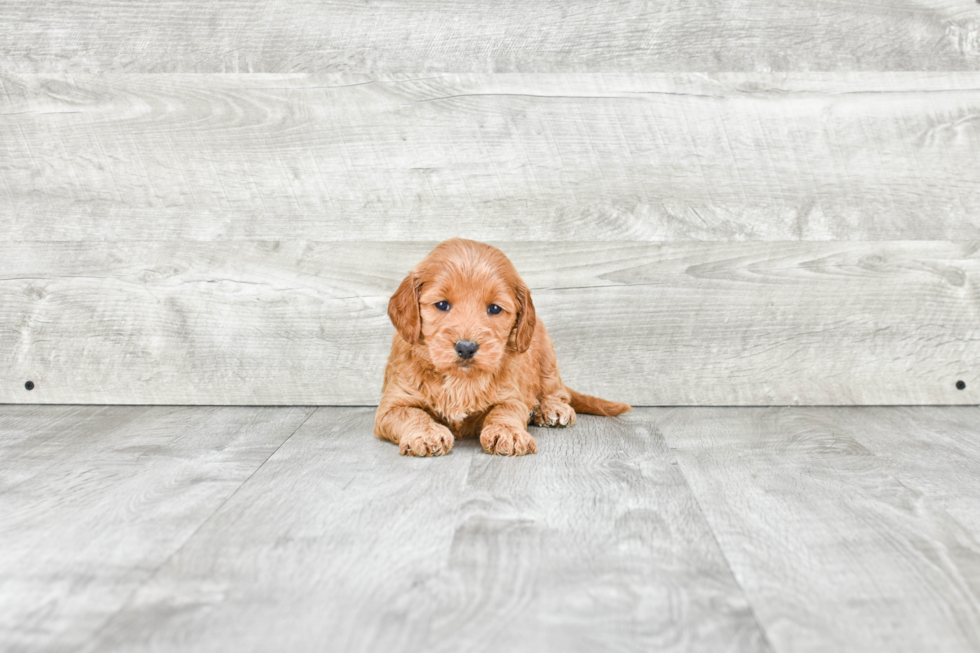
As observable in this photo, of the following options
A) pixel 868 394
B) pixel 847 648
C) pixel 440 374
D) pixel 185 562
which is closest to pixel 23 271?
pixel 440 374

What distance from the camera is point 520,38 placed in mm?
2346

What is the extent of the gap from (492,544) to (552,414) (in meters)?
0.86

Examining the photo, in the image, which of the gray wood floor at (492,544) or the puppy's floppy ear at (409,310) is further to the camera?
the puppy's floppy ear at (409,310)

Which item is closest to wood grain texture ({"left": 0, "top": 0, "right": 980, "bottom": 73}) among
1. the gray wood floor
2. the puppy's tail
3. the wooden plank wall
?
the wooden plank wall

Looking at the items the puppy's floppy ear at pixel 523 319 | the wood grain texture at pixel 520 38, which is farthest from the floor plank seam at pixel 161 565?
the wood grain texture at pixel 520 38

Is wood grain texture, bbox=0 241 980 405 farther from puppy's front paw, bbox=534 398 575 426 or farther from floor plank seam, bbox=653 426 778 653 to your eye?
floor plank seam, bbox=653 426 778 653

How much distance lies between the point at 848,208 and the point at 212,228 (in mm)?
1916

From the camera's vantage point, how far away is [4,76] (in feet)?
7.72

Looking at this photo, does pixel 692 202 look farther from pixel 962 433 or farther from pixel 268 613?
pixel 268 613

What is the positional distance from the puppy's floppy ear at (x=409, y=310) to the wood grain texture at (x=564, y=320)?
56cm

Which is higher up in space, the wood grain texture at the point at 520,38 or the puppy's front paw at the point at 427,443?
the wood grain texture at the point at 520,38

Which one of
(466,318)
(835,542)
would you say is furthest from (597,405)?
(835,542)

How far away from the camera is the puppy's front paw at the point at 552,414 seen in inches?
80.7

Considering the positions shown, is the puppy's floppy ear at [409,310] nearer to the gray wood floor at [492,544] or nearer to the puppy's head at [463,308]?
the puppy's head at [463,308]
